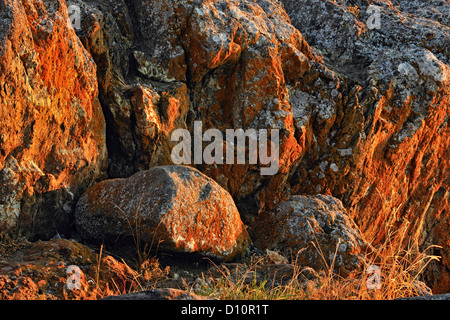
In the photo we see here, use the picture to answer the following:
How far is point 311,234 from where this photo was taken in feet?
24.0

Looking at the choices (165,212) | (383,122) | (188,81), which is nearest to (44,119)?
(165,212)

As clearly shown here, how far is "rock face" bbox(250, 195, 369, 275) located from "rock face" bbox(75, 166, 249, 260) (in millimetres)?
1169

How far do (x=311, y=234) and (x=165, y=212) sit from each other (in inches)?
116

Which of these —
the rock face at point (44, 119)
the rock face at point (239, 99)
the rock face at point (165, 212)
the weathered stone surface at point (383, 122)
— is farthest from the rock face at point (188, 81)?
the rock face at point (165, 212)

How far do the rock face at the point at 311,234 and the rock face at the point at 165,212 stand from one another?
117 centimetres

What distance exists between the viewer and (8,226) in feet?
18.2

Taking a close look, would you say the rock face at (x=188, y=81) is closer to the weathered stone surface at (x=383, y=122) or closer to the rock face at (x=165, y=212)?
the weathered stone surface at (x=383, y=122)

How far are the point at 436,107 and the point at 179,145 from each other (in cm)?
654

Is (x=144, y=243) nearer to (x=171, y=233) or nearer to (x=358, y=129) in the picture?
(x=171, y=233)

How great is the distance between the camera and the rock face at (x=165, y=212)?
566 centimetres

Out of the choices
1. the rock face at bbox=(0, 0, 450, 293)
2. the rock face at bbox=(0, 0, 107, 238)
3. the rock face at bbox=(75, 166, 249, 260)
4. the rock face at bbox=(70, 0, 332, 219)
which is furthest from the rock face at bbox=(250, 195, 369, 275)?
the rock face at bbox=(0, 0, 107, 238)

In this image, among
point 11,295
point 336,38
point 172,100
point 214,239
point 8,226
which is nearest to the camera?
point 11,295

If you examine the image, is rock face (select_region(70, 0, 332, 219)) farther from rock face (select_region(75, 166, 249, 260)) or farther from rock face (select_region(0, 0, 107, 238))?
rock face (select_region(75, 166, 249, 260))
